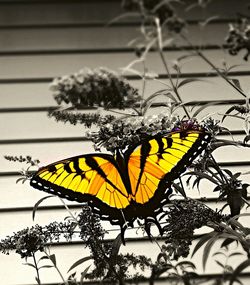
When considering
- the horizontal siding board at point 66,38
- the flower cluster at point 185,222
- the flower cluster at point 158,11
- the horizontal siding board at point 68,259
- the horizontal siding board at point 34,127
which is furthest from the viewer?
the horizontal siding board at point 66,38

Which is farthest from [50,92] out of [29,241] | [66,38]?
[29,241]

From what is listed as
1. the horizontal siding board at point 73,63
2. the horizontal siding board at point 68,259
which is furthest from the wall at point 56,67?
the horizontal siding board at point 68,259

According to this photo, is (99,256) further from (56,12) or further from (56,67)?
(56,12)

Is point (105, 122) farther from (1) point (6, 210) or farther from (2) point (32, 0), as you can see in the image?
(2) point (32, 0)

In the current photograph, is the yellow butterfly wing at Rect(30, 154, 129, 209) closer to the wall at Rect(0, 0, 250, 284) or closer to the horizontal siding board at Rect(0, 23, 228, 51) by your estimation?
the wall at Rect(0, 0, 250, 284)

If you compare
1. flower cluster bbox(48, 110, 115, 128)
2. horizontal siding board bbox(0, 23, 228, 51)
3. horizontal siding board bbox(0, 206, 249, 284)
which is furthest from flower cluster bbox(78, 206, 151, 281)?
horizontal siding board bbox(0, 23, 228, 51)

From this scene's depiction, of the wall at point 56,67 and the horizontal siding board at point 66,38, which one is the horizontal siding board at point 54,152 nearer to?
the wall at point 56,67

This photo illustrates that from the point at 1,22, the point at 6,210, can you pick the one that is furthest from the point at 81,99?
the point at 1,22

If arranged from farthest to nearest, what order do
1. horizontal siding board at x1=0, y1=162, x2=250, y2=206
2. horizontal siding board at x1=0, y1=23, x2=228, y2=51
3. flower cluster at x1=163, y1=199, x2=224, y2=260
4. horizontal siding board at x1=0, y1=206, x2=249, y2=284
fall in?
1. horizontal siding board at x1=0, y1=23, x2=228, y2=51
2. horizontal siding board at x1=0, y1=162, x2=250, y2=206
3. horizontal siding board at x1=0, y1=206, x2=249, y2=284
4. flower cluster at x1=163, y1=199, x2=224, y2=260
